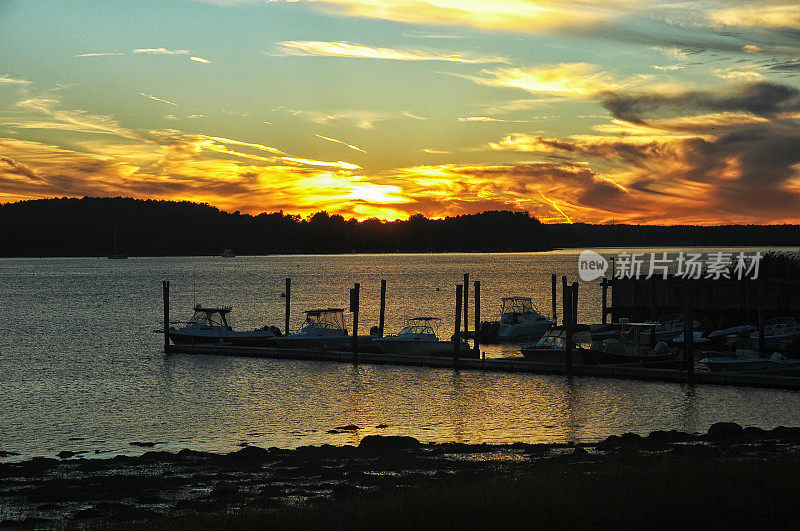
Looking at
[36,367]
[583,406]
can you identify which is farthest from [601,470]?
[36,367]

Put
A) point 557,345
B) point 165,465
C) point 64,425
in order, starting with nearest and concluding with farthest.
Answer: point 165,465, point 64,425, point 557,345

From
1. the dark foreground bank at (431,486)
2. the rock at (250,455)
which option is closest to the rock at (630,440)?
the dark foreground bank at (431,486)

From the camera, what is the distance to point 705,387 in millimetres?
33375

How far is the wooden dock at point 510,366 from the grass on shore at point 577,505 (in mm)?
17670

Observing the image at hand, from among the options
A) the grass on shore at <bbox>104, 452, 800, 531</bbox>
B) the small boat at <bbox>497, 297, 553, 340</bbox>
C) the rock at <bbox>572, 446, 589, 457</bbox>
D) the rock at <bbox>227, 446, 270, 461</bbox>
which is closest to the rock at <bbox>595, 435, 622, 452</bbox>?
the rock at <bbox>572, 446, 589, 457</bbox>

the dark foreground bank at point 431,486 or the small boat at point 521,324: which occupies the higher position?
the small boat at point 521,324

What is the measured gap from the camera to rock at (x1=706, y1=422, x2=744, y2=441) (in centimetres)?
2298

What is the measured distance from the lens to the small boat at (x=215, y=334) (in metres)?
50.7

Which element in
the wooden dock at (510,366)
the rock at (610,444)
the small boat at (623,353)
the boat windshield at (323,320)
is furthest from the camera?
the boat windshield at (323,320)

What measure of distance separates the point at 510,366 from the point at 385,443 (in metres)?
17.0

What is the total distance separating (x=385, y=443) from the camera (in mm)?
22781

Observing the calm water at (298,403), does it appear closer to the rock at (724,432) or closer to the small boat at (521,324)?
the rock at (724,432)

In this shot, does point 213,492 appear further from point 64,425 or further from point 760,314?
point 760,314

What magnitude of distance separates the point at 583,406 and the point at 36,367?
29.7 meters
